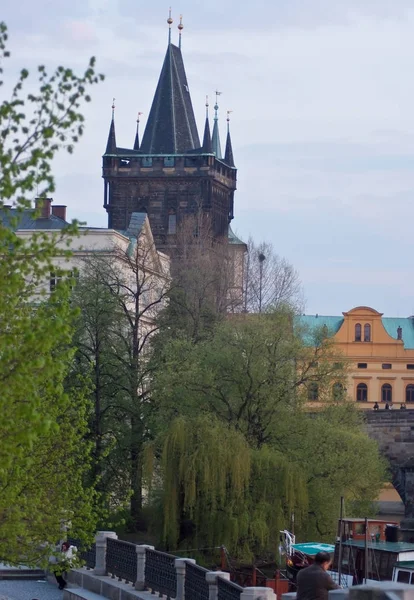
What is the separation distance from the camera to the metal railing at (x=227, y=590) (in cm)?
2517

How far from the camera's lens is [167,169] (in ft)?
384

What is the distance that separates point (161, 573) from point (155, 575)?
50 cm

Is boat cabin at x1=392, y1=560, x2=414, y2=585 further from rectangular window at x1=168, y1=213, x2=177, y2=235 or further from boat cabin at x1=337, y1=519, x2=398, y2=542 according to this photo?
rectangular window at x1=168, y1=213, x2=177, y2=235

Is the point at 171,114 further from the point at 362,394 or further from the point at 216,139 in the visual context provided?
the point at 362,394

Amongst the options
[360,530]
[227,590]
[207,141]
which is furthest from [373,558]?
[207,141]

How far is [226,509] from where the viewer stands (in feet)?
146

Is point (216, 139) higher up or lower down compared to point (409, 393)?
higher up

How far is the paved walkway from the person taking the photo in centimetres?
3517

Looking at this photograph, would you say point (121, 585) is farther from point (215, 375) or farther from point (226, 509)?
point (215, 375)

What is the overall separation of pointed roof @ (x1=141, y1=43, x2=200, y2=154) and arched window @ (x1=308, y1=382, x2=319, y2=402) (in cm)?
6836

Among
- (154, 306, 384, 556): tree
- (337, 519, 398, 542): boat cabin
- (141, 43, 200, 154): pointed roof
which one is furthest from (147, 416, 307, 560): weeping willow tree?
(141, 43, 200, 154): pointed roof

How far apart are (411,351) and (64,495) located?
7986 cm

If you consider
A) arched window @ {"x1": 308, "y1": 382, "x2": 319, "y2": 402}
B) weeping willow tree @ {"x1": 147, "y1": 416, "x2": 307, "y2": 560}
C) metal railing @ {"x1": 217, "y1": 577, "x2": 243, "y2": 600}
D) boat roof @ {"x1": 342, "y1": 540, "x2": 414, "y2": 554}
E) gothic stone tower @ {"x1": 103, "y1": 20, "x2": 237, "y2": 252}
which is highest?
gothic stone tower @ {"x1": 103, "y1": 20, "x2": 237, "y2": 252}

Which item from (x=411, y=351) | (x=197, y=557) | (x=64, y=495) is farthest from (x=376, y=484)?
(x=411, y=351)
